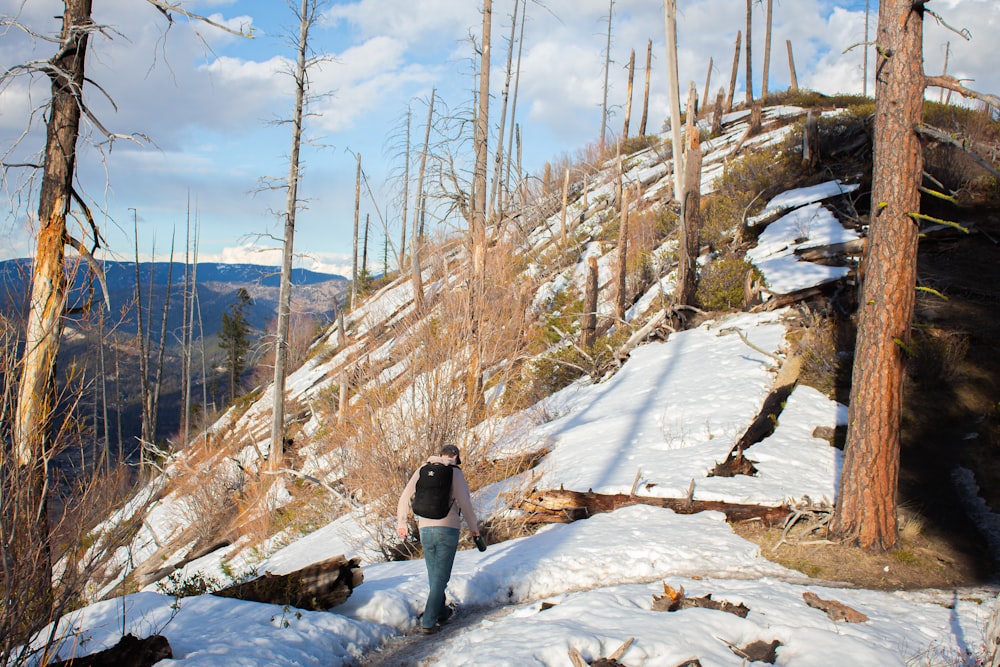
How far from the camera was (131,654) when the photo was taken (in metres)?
3.58

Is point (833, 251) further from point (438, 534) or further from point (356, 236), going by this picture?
point (356, 236)

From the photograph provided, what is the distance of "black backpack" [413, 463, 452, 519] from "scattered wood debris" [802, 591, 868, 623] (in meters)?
3.25

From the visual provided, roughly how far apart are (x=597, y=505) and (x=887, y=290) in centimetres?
422

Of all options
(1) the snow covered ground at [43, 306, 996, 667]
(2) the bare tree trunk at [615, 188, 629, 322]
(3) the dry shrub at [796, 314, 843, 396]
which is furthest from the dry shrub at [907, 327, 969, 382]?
(2) the bare tree trunk at [615, 188, 629, 322]

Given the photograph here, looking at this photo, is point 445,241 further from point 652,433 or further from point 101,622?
point 101,622

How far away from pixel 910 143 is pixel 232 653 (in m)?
7.37

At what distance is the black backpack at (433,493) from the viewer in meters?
5.01

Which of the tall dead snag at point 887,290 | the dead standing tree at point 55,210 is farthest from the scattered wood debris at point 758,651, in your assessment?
the dead standing tree at point 55,210

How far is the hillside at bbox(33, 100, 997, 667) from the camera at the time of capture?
4547 millimetres

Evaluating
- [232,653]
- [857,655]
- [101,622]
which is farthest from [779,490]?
[101,622]

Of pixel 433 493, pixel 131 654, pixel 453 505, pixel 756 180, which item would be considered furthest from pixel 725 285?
pixel 131 654

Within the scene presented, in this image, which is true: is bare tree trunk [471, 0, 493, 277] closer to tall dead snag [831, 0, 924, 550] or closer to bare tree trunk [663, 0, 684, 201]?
bare tree trunk [663, 0, 684, 201]

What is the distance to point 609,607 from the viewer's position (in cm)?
503

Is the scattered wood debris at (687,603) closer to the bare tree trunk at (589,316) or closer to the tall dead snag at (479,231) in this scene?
the tall dead snag at (479,231)
